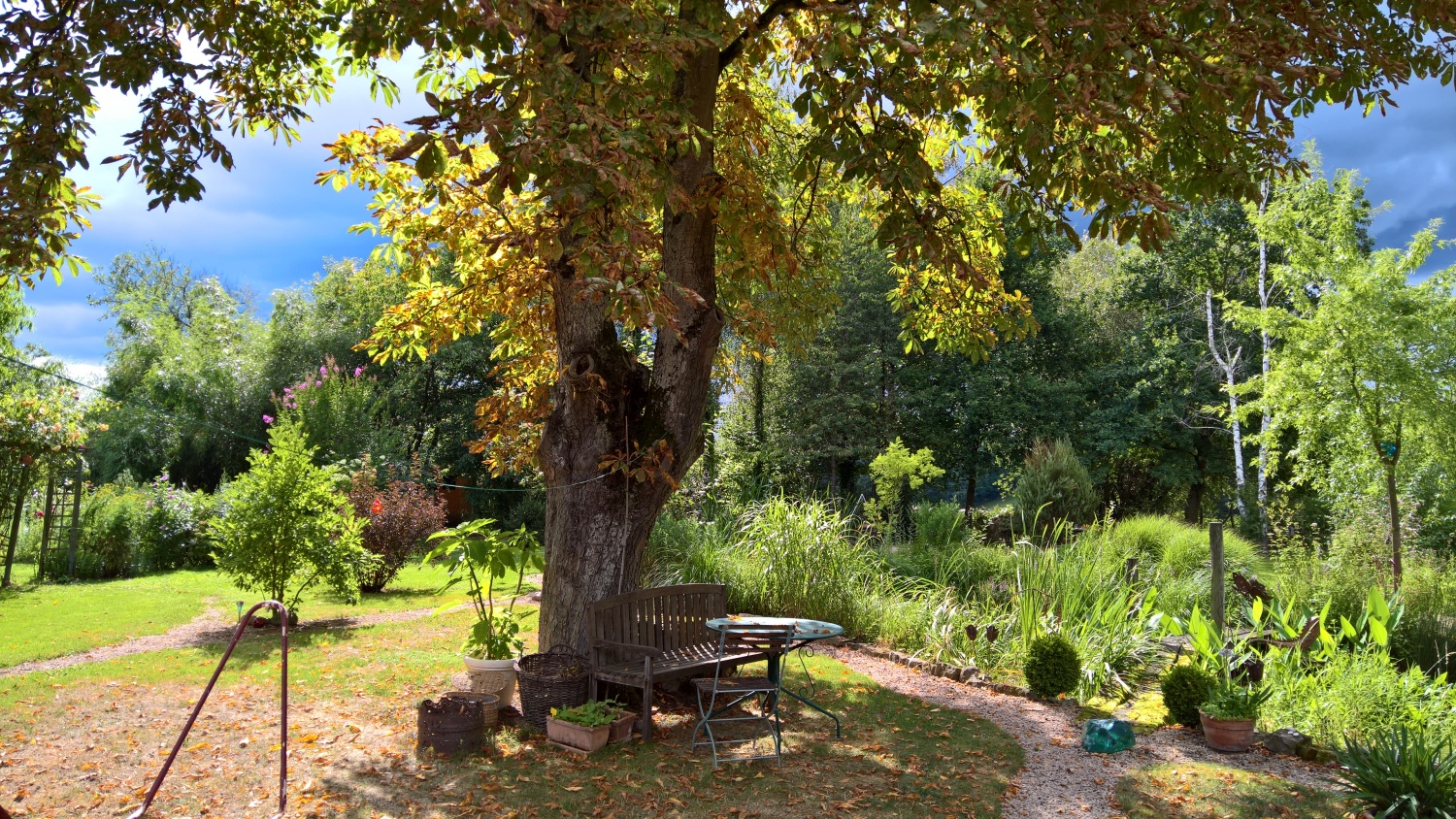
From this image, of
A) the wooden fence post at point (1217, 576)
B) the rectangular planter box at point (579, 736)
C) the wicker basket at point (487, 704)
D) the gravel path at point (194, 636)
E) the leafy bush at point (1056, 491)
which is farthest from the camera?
the leafy bush at point (1056, 491)

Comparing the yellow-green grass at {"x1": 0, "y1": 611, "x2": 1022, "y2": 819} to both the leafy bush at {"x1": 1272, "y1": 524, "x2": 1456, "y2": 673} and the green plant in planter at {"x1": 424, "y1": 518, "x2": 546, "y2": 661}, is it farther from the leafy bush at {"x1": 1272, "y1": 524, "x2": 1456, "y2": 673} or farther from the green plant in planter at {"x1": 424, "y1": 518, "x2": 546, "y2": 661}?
the leafy bush at {"x1": 1272, "y1": 524, "x2": 1456, "y2": 673}

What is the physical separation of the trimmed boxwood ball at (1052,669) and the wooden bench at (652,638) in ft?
7.22

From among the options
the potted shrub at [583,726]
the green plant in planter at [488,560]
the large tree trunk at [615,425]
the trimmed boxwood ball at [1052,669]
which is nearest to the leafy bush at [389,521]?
the green plant in planter at [488,560]

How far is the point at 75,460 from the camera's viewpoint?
13.0 m

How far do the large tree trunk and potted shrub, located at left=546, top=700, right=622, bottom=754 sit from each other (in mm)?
722

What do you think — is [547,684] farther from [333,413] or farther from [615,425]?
[333,413]

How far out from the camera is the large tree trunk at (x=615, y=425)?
20.9 feet

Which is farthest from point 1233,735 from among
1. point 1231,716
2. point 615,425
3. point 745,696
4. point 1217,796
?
point 615,425

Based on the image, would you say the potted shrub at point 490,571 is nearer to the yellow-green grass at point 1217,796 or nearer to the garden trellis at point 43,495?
the yellow-green grass at point 1217,796

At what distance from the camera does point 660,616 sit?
6.59 m

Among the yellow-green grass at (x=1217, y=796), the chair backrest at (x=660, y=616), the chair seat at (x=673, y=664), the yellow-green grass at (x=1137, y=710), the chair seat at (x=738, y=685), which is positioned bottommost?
the yellow-green grass at (x=1217, y=796)

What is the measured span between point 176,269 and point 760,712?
3750cm

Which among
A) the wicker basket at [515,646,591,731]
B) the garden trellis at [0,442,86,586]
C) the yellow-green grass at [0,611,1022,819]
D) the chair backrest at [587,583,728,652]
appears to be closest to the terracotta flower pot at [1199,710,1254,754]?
the yellow-green grass at [0,611,1022,819]

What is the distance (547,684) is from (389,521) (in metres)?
6.72
